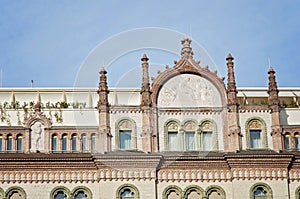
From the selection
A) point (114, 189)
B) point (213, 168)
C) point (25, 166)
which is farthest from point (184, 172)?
point (25, 166)

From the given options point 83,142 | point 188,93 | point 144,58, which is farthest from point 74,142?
point 188,93

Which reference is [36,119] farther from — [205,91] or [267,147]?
[267,147]

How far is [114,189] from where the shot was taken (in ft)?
153

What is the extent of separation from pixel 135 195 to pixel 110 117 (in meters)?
5.97

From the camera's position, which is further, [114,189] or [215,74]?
[215,74]

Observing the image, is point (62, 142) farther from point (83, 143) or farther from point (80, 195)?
point (80, 195)

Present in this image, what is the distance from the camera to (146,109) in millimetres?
48969

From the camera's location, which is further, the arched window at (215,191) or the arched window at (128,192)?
the arched window at (215,191)

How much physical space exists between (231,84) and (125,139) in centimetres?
872

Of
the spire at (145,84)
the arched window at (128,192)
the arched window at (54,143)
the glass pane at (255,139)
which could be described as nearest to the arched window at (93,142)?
the arched window at (54,143)

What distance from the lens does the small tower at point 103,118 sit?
47.8m

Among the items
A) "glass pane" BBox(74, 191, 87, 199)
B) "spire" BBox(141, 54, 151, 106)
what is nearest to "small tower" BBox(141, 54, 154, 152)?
"spire" BBox(141, 54, 151, 106)

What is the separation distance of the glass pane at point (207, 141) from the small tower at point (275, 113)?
4485 millimetres

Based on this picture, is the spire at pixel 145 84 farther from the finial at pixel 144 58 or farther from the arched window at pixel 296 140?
the arched window at pixel 296 140
